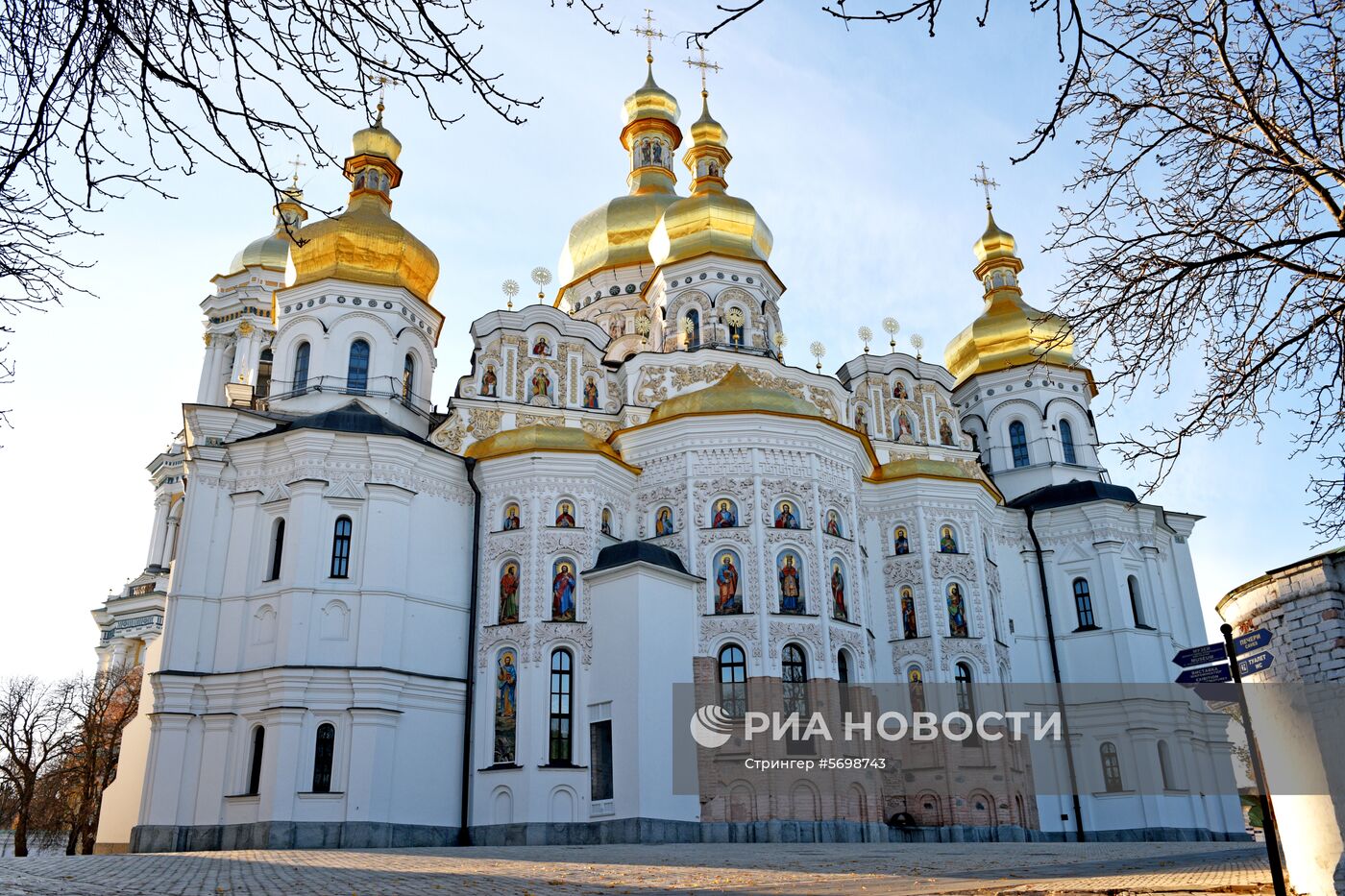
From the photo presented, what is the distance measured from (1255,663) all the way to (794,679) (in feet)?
48.4

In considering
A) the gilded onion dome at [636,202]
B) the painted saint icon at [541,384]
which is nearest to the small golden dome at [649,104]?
the gilded onion dome at [636,202]

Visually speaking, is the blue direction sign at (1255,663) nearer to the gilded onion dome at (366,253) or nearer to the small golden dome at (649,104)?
the gilded onion dome at (366,253)

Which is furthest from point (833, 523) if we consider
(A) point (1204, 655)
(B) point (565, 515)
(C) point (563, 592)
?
(A) point (1204, 655)

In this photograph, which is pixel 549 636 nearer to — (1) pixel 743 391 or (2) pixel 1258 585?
(1) pixel 743 391

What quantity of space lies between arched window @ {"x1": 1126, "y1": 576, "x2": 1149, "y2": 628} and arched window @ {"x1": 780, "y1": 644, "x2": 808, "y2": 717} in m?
10.2

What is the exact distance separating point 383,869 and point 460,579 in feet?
38.1

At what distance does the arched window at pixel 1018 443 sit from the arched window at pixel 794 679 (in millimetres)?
13368

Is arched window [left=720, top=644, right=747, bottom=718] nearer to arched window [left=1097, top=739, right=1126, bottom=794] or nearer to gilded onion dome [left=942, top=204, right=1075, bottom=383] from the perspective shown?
arched window [left=1097, top=739, right=1126, bottom=794]

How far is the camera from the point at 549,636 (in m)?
21.5

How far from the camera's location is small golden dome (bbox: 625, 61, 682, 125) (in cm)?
3953

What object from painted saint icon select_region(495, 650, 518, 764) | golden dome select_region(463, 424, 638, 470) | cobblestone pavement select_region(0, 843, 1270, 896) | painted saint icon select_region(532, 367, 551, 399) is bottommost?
cobblestone pavement select_region(0, 843, 1270, 896)

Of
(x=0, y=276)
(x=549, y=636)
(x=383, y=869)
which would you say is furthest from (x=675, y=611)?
(x=0, y=276)

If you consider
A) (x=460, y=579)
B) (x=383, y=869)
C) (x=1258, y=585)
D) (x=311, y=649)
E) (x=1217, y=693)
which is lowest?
(x=383, y=869)

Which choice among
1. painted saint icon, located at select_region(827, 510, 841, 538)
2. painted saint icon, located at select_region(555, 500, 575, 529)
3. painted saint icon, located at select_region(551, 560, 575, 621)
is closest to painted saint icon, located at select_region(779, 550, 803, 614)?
painted saint icon, located at select_region(827, 510, 841, 538)
